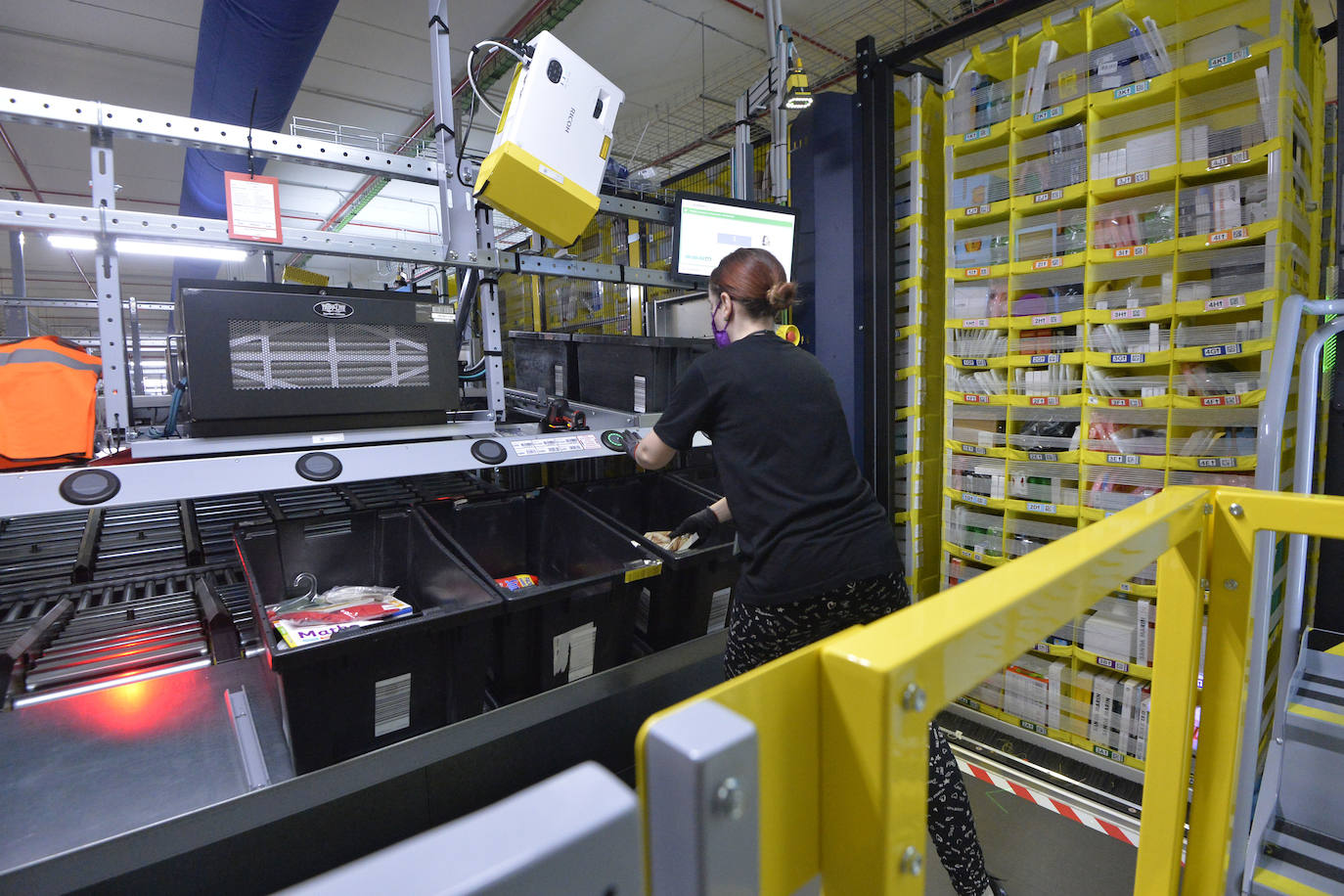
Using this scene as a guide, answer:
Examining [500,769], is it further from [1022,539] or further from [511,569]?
[1022,539]

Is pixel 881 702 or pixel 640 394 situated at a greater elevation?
pixel 640 394

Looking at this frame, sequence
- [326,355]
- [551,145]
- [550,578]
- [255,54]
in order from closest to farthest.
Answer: [326,355], [551,145], [550,578], [255,54]

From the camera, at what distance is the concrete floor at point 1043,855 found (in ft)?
6.69

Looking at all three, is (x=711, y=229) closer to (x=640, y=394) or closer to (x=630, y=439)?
(x=640, y=394)

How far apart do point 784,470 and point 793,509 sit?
9 centimetres

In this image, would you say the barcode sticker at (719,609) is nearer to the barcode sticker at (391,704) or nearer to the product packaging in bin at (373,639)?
the product packaging in bin at (373,639)

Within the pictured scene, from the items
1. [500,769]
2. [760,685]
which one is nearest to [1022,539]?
[500,769]

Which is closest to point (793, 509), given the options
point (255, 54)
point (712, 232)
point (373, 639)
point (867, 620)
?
point (867, 620)

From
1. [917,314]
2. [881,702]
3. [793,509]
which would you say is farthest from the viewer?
[917,314]

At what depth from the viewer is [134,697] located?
4.73 ft

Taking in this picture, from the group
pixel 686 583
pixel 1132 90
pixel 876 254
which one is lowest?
pixel 686 583

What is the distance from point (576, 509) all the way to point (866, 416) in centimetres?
158

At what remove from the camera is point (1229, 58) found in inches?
87.7

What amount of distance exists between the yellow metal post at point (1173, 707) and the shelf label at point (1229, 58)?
6.98ft
